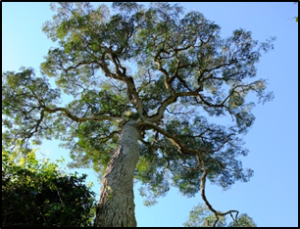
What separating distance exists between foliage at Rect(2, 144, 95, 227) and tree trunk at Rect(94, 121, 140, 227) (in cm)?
22

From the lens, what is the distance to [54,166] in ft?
13.2

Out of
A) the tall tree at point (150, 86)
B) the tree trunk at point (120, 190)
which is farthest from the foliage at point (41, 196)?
the tall tree at point (150, 86)

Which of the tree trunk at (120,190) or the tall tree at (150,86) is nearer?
the tree trunk at (120,190)

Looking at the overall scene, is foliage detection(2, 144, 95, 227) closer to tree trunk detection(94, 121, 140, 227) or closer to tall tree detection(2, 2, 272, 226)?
tree trunk detection(94, 121, 140, 227)

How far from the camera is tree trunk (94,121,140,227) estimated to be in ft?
12.4

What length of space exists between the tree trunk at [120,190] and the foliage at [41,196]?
219mm

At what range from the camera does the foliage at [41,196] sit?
10.9 feet

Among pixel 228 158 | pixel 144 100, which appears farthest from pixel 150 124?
pixel 228 158

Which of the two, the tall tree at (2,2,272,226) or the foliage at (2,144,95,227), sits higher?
the tall tree at (2,2,272,226)

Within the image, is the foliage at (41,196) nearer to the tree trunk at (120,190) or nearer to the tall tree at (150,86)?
the tree trunk at (120,190)

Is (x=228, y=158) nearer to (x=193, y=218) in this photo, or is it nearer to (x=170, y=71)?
(x=193, y=218)

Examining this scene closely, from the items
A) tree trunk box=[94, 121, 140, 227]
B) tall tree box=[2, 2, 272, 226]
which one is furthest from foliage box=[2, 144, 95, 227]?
tall tree box=[2, 2, 272, 226]

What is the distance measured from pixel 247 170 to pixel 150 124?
3567 millimetres

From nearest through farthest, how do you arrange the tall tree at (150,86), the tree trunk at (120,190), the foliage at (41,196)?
the foliage at (41,196)
the tree trunk at (120,190)
the tall tree at (150,86)
